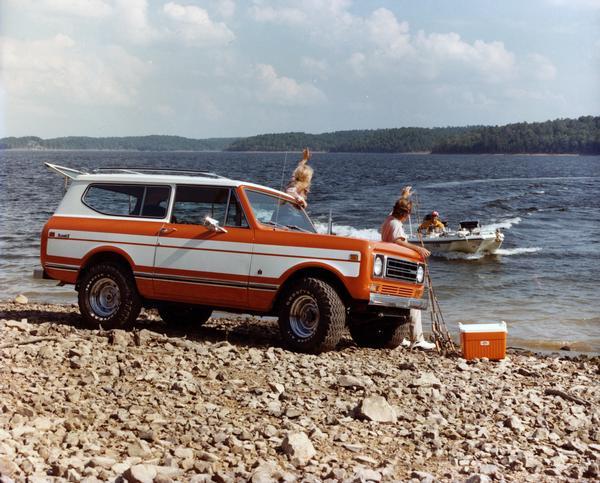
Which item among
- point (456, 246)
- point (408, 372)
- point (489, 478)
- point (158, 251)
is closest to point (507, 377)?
point (408, 372)

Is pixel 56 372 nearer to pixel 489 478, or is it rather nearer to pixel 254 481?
pixel 254 481

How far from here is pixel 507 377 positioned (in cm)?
926

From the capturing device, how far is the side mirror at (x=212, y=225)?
9.51 metres

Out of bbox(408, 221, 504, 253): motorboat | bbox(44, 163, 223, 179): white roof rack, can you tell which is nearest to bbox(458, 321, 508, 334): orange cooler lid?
bbox(44, 163, 223, 179): white roof rack

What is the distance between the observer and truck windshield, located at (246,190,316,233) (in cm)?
980

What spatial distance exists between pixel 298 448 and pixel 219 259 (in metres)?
3.91

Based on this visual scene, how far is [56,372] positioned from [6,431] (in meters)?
1.97

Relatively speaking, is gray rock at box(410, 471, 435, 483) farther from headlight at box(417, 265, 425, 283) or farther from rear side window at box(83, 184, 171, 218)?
rear side window at box(83, 184, 171, 218)

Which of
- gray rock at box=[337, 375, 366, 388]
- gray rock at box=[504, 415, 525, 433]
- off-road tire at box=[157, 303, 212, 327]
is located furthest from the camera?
off-road tire at box=[157, 303, 212, 327]

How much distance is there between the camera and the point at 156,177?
33.4 ft

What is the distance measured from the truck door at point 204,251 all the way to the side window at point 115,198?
0.56 m

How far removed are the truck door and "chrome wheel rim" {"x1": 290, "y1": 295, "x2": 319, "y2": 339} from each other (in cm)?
61

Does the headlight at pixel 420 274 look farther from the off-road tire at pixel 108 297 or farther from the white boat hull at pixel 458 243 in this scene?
the white boat hull at pixel 458 243

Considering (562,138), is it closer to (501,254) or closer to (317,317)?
(501,254)
